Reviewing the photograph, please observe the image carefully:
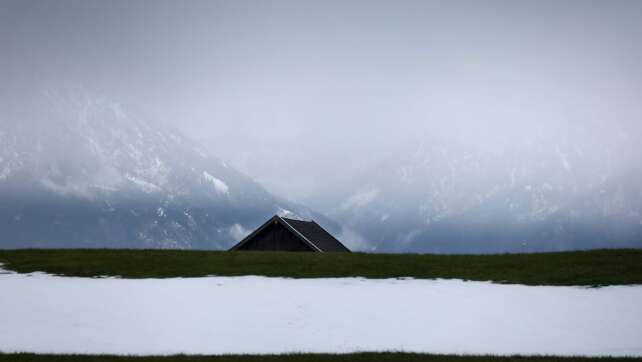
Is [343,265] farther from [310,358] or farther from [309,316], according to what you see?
[310,358]

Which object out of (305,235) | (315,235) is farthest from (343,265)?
(315,235)

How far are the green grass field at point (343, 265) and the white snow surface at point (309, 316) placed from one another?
169 cm

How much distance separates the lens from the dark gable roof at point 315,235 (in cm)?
6003

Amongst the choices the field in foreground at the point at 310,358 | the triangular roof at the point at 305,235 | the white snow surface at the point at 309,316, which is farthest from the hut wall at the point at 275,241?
the field in foreground at the point at 310,358

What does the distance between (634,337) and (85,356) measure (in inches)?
885

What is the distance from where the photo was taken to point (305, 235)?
60219mm

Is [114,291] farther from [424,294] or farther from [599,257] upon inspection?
[599,257]

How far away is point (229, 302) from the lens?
109 ft

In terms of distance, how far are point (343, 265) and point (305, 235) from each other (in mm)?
18434

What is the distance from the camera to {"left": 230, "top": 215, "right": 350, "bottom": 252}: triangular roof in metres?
59.2

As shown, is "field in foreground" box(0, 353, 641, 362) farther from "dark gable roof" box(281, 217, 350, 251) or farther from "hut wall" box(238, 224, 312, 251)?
"hut wall" box(238, 224, 312, 251)

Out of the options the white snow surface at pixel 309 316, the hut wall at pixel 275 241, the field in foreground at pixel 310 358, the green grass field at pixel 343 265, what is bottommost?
the field in foreground at pixel 310 358

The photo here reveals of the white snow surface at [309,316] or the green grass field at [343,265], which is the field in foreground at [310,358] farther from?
the green grass field at [343,265]

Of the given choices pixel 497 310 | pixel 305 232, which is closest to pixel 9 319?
pixel 497 310
